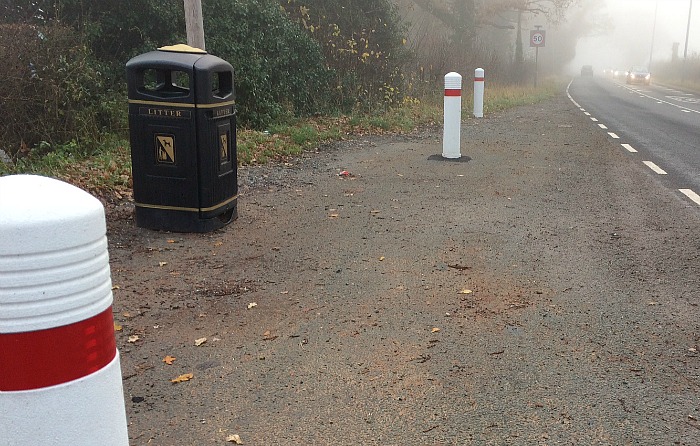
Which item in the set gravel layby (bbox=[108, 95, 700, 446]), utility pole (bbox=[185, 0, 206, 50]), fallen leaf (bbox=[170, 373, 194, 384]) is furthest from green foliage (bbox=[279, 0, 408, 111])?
fallen leaf (bbox=[170, 373, 194, 384])

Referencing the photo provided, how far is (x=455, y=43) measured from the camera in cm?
2991

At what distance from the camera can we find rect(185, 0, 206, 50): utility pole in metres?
9.33

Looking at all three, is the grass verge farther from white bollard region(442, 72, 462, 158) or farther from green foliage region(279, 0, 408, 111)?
white bollard region(442, 72, 462, 158)

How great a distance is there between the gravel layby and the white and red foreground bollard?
1328 millimetres

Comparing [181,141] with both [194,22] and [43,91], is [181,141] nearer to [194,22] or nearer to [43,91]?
[194,22]

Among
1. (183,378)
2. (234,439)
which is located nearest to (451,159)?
(183,378)

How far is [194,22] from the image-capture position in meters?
9.36

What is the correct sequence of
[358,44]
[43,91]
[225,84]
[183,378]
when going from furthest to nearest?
1. [358,44]
2. [43,91]
3. [225,84]
4. [183,378]

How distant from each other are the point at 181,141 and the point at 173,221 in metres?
0.84

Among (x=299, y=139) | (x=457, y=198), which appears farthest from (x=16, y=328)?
(x=299, y=139)

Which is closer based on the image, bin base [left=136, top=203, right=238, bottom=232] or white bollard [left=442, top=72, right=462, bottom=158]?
bin base [left=136, top=203, right=238, bottom=232]

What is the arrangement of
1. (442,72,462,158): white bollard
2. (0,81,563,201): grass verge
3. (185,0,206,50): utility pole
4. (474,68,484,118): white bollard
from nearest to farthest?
(0,81,563,201): grass verge < (185,0,206,50): utility pole < (442,72,462,158): white bollard < (474,68,484,118): white bollard

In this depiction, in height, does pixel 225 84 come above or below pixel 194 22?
below

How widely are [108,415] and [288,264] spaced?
3.70m
